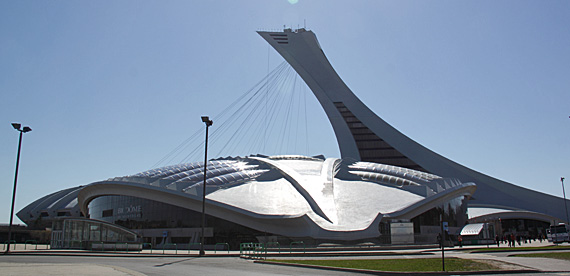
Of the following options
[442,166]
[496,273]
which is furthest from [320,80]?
[496,273]

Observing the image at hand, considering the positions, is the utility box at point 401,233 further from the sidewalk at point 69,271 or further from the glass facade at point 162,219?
the sidewalk at point 69,271

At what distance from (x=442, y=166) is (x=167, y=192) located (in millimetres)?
40867

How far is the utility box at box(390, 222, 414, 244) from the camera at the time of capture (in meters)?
33.7

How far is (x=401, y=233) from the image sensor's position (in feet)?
112

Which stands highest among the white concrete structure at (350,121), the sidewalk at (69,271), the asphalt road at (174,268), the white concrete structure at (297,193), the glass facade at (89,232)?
the white concrete structure at (350,121)

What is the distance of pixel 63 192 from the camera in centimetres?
9138

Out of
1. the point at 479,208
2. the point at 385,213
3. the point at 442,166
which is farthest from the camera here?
the point at 442,166

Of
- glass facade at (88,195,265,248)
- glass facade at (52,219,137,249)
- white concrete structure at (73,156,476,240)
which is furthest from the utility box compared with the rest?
glass facade at (52,219,137,249)

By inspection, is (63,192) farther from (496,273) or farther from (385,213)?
(496,273)

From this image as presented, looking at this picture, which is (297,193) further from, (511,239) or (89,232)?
(511,239)

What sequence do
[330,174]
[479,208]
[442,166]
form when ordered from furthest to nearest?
Result: [442,166] < [479,208] < [330,174]

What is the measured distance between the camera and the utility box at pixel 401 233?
111 feet

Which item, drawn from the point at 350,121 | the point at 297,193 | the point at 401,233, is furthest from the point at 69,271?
the point at 350,121

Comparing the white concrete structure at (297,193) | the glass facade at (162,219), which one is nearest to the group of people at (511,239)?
the white concrete structure at (297,193)
